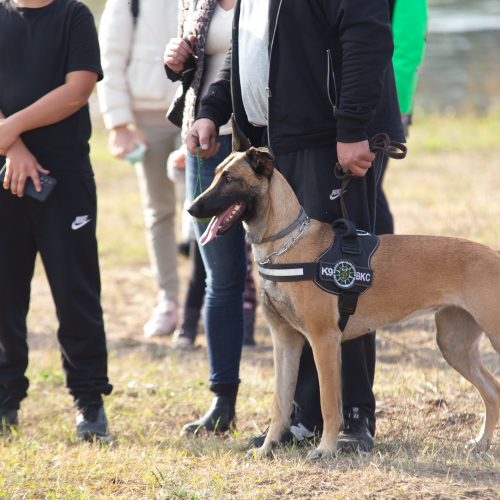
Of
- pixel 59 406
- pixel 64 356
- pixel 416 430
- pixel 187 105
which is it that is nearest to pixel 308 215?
pixel 187 105

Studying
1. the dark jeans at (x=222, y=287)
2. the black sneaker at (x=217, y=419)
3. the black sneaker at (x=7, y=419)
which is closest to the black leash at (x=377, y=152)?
the dark jeans at (x=222, y=287)

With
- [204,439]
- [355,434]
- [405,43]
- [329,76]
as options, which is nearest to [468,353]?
[355,434]

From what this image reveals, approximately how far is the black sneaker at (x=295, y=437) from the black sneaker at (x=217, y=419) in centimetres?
34

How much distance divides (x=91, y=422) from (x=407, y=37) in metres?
2.98

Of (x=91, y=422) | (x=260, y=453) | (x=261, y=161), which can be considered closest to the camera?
(x=261, y=161)

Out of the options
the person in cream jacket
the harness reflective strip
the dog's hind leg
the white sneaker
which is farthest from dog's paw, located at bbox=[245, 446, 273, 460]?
the white sneaker

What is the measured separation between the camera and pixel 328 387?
4.20 metres

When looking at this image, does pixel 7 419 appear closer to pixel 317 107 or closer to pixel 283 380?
pixel 283 380

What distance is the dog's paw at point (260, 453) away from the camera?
14.4ft

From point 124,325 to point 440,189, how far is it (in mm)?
4812

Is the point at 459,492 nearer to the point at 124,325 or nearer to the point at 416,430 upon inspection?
the point at 416,430

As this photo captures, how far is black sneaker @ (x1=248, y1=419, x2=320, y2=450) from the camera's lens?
177 inches

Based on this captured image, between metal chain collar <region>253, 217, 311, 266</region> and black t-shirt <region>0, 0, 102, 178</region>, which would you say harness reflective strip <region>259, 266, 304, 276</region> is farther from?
black t-shirt <region>0, 0, 102, 178</region>

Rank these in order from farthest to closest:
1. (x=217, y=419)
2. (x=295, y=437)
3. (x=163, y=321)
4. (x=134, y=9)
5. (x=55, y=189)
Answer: (x=163, y=321) → (x=134, y=9) → (x=217, y=419) → (x=55, y=189) → (x=295, y=437)
